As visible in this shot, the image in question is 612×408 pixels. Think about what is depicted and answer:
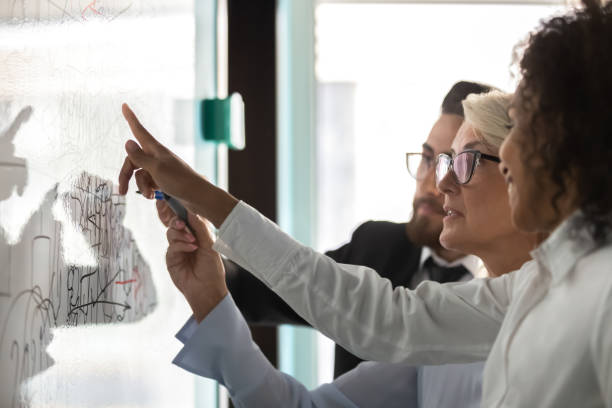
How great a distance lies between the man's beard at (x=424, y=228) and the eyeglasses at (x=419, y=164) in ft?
0.25

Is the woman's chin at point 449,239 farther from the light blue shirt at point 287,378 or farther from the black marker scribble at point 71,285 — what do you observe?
the black marker scribble at point 71,285

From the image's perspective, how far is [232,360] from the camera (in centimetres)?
103

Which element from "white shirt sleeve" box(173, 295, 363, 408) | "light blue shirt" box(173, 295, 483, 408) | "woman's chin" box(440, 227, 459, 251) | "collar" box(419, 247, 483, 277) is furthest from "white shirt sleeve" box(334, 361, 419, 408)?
"collar" box(419, 247, 483, 277)

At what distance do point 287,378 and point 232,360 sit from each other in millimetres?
154

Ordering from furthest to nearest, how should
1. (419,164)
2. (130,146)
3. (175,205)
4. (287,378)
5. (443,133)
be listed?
(419,164)
(443,133)
(287,378)
(175,205)
(130,146)

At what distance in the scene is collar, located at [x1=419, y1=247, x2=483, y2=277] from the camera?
4.92 feet

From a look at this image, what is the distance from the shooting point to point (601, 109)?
573mm

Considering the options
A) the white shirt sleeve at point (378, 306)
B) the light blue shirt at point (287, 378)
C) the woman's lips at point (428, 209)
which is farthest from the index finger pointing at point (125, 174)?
the woman's lips at point (428, 209)

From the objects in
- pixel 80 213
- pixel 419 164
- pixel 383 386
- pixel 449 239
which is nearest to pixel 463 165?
pixel 449 239

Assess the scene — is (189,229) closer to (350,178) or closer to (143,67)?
(143,67)

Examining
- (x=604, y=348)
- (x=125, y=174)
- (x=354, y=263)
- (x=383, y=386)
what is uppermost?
(x=125, y=174)

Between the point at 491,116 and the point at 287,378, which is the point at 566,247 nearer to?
the point at 491,116

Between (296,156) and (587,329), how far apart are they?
1.44m

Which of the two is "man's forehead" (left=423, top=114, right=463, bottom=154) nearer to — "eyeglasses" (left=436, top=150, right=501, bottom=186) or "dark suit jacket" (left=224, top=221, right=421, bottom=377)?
"dark suit jacket" (left=224, top=221, right=421, bottom=377)
